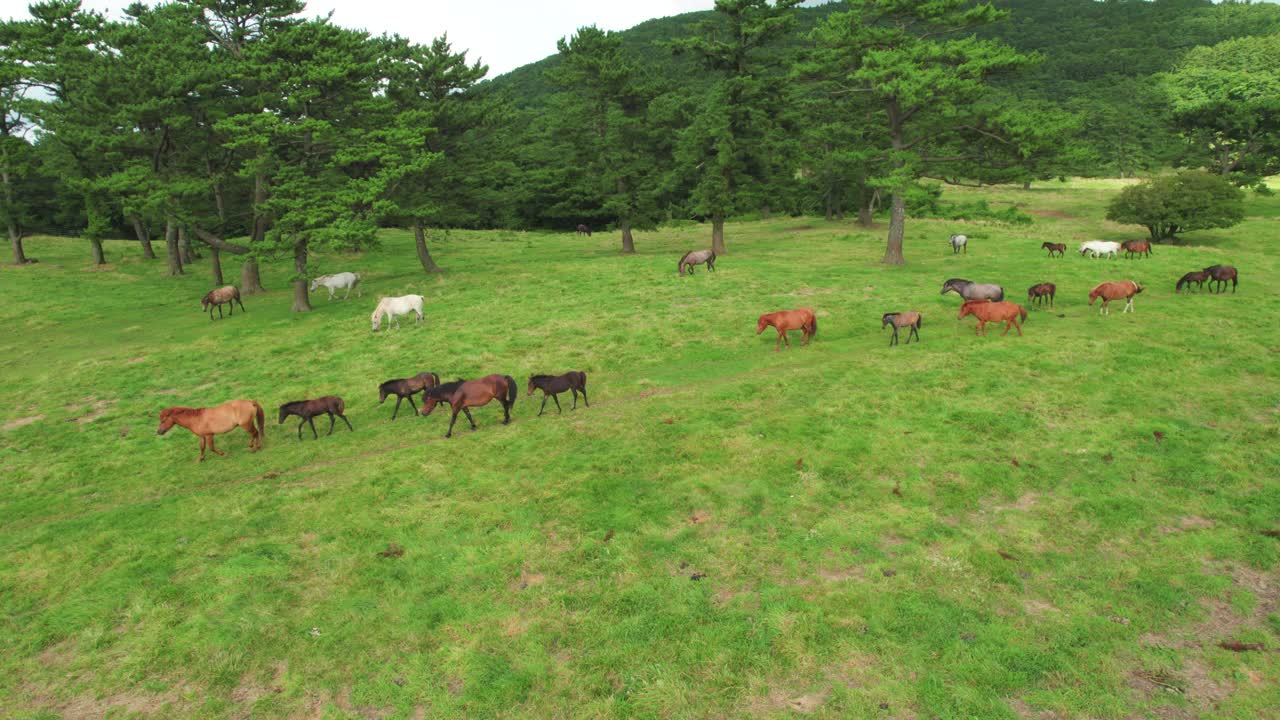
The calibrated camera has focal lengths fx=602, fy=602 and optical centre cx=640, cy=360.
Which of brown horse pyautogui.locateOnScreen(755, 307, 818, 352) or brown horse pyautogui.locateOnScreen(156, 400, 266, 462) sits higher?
brown horse pyautogui.locateOnScreen(755, 307, 818, 352)

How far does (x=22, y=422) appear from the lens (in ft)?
56.7

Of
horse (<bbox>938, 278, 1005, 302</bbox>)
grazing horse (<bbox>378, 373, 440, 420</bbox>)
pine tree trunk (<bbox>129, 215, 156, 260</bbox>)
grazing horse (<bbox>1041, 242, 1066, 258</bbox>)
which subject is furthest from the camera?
pine tree trunk (<bbox>129, 215, 156, 260</bbox>)

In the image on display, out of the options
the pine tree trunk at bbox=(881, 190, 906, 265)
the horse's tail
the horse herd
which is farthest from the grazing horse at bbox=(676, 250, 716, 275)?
the horse's tail

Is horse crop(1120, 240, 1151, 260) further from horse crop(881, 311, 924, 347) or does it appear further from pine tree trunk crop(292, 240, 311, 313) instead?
pine tree trunk crop(292, 240, 311, 313)

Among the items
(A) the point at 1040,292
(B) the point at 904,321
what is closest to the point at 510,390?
(B) the point at 904,321

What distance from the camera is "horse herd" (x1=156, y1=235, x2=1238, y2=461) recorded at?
14.3m

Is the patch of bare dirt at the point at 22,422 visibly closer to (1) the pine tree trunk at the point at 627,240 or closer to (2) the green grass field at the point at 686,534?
(2) the green grass field at the point at 686,534

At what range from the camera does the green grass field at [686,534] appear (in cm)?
693

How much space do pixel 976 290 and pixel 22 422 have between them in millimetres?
31728

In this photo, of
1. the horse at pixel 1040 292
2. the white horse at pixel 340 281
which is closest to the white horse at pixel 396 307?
the white horse at pixel 340 281

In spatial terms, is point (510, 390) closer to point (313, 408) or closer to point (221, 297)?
point (313, 408)

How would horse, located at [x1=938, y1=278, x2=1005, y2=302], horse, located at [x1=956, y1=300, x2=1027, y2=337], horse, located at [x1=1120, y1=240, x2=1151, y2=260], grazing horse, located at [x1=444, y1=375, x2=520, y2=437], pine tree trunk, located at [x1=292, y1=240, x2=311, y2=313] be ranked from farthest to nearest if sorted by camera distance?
horse, located at [x1=1120, y1=240, x2=1151, y2=260], pine tree trunk, located at [x1=292, y1=240, x2=311, y2=313], horse, located at [x1=938, y1=278, x2=1005, y2=302], horse, located at [x1=956, y1=300, x2=1027, y2=337], grazing horse, located at [x1=444, y1=375, x2=520, y2=437]

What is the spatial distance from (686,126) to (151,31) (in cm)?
3074

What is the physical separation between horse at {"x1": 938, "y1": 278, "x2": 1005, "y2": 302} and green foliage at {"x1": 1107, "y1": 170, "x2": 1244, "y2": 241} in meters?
29.6
